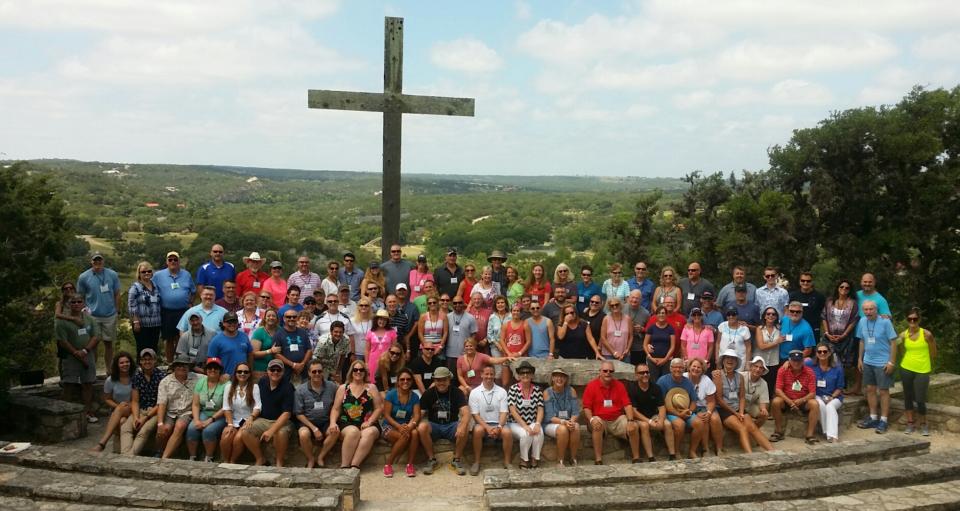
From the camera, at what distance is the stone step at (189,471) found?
6.86m

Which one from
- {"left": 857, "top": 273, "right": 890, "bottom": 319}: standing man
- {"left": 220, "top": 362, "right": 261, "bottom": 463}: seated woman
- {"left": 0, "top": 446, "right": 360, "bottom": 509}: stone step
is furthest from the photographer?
{"left": 857, "top": 273, "right": 890, "bottom": 319}: standing man

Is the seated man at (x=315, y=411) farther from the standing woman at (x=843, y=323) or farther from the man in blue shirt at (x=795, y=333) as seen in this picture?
the standing woman at (x=843, y=323)

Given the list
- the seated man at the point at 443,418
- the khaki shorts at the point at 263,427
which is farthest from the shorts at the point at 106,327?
the seated man at the point at 443,418

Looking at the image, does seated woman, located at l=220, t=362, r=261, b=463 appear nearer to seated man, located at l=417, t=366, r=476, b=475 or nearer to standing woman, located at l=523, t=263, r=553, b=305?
seated man, located at l=417, t=366, r=476, b=475

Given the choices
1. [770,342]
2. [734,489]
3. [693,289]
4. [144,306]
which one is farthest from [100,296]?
[770,342]

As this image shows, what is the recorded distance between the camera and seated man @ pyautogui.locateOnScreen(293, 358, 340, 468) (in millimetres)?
8062

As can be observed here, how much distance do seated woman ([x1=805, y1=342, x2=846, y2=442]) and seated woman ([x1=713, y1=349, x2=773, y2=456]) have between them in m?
0.95

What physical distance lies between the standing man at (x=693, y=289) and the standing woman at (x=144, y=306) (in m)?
7.13

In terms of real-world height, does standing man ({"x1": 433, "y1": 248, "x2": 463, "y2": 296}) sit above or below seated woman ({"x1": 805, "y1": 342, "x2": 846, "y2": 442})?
above

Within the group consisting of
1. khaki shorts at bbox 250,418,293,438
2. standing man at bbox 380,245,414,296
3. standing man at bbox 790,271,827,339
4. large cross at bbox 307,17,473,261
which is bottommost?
khaki shorts at bbox 250,418,293,438

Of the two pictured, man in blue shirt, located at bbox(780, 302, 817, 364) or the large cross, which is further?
the large cross

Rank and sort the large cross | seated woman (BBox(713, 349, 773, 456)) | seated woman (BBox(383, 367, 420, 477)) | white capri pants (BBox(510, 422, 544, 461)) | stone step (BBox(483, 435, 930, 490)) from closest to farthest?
stone step (BBox(483, 435, 930, 490)), seated woman (BBox(383, 367, 420, 477)), white capri pants (BBox(510, 422, 544, 461)), seated woman (BBox(713, 349, 773, 456)), the large cross

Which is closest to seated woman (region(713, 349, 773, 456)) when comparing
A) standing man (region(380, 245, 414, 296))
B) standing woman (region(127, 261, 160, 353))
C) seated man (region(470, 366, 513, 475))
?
seated man (region(470, 366, 513, 475))

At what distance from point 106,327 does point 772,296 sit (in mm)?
9115
